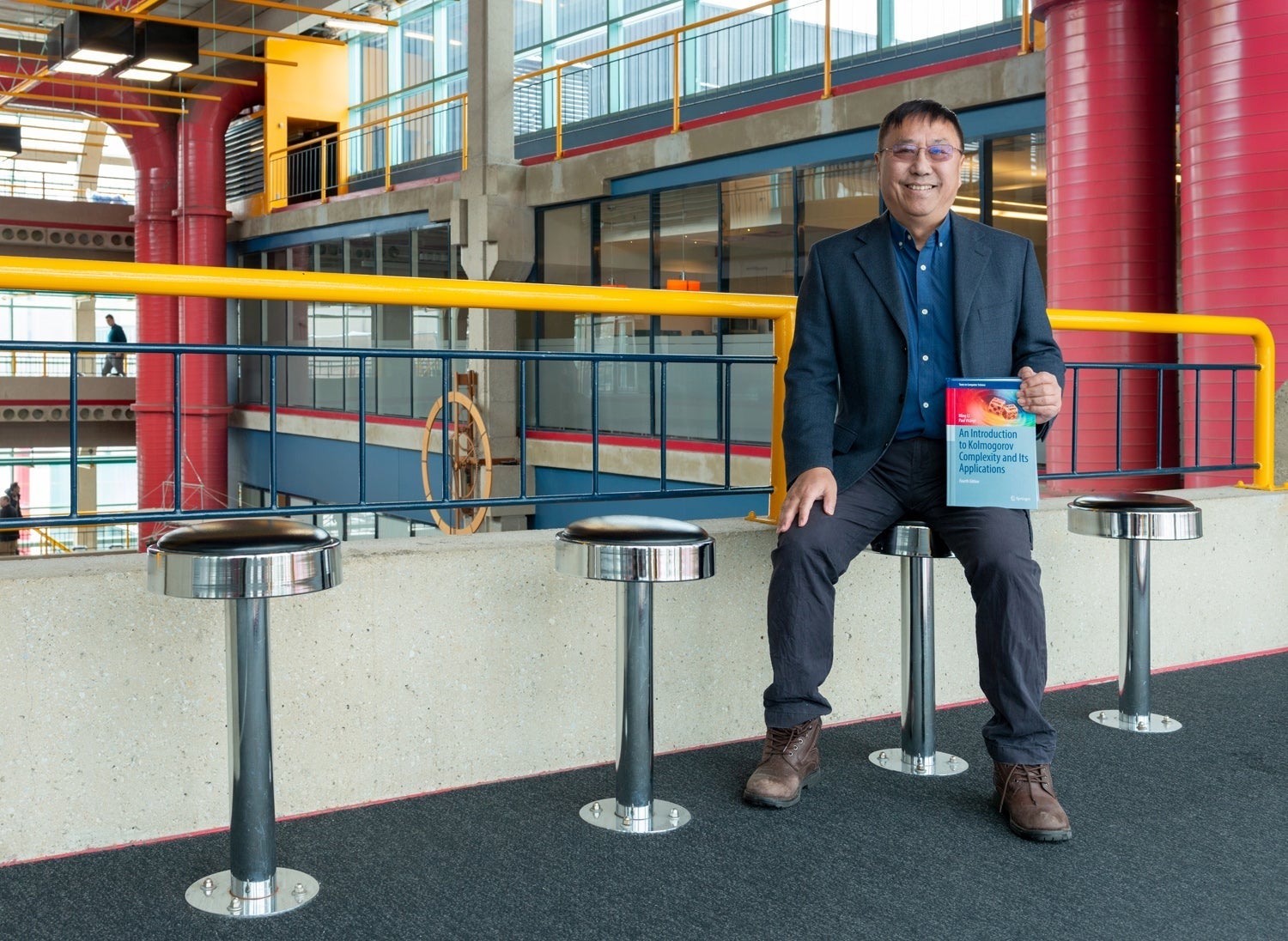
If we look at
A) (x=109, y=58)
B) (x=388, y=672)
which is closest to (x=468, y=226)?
(x=109, y=58)

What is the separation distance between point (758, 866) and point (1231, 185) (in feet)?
13.2

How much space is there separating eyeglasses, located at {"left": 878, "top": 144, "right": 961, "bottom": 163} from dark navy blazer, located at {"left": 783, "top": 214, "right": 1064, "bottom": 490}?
6.6 inches

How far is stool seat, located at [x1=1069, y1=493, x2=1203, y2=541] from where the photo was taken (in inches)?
119

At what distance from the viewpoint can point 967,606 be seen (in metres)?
3.52

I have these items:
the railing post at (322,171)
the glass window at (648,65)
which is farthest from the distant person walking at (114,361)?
the glass window at (648,65)

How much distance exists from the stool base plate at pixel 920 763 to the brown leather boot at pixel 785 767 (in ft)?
0.93

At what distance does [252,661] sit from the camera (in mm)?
2109

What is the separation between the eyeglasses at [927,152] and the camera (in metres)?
2.65

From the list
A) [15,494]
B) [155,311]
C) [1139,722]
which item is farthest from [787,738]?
[155,311]

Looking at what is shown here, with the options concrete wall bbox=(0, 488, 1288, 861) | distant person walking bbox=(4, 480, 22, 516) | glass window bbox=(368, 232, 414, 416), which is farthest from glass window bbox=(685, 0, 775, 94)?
concrete wall bbox=(0, 488, 1288, 861)

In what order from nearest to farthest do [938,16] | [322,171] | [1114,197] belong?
1. [1114,197]
2. [938,16]
3. [322,171]

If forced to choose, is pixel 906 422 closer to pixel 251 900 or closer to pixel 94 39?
pixel 251 900

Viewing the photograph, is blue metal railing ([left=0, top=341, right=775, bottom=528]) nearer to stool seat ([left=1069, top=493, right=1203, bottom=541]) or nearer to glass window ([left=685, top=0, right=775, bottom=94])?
stool seat ([left=1069, top=493, right=1203, bottom=541])

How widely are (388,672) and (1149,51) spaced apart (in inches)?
197
